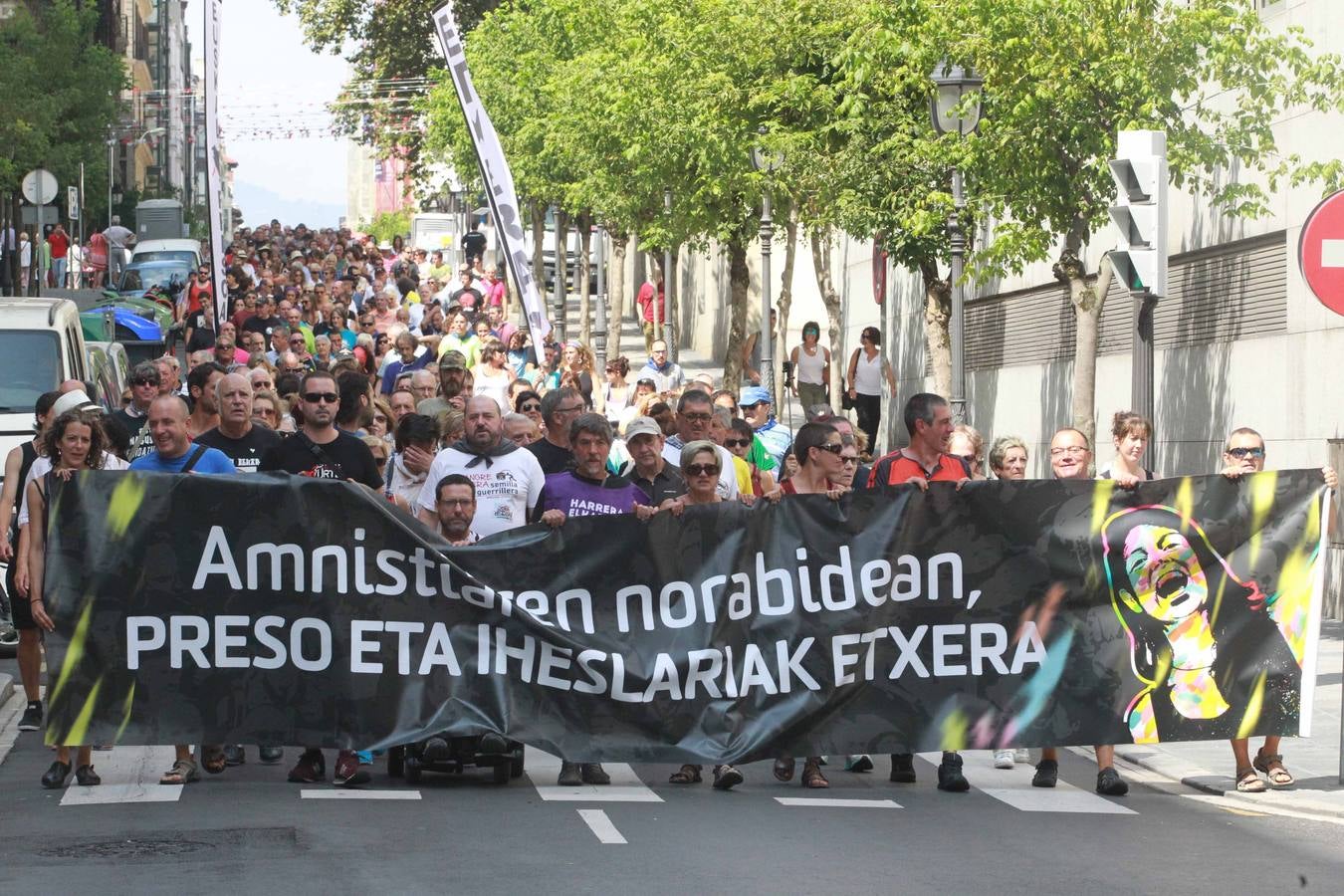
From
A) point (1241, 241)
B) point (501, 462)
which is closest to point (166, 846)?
point (501, 462)

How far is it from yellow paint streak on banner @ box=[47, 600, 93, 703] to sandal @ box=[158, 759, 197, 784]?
62 cm

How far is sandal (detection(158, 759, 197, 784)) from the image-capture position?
36.6ft

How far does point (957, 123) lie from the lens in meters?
20.3

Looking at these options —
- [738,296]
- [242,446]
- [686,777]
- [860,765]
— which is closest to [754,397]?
[242,446]

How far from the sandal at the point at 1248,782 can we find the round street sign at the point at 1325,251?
2.24 m

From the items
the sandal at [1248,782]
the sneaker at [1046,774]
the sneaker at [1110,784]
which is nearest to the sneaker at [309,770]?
the sneaker at [1046,774]

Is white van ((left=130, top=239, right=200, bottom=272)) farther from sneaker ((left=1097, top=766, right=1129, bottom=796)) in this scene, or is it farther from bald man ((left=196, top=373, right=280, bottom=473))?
sneaker ((left=1097, top=766, right=1129, bottom=796))

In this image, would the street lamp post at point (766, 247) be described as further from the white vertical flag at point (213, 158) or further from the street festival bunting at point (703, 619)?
the street festival bunting at point (703, 619)

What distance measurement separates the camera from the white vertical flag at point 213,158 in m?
28.5

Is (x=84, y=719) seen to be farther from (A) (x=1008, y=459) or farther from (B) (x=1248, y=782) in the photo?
(B) (x=1248, y=782)

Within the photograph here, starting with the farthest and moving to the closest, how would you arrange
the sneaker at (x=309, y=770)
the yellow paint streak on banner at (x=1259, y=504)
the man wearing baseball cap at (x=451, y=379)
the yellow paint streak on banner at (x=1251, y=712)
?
the man wearing baseball cap at (x=451, y=379) < the yellow paint streak on banner at (x=1259, y=504) < the yellow paint streak on banner at (x=1251, y=712) < the sneaker at (x=309, y=770)


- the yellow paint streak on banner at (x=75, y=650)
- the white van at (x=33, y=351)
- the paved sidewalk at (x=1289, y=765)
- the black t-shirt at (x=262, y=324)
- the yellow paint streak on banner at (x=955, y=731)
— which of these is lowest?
the paved sidewalk at (x=1289, y=765)

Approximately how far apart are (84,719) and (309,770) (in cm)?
105

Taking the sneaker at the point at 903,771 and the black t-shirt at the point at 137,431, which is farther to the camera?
the black t-shirt at the point at 137,431
